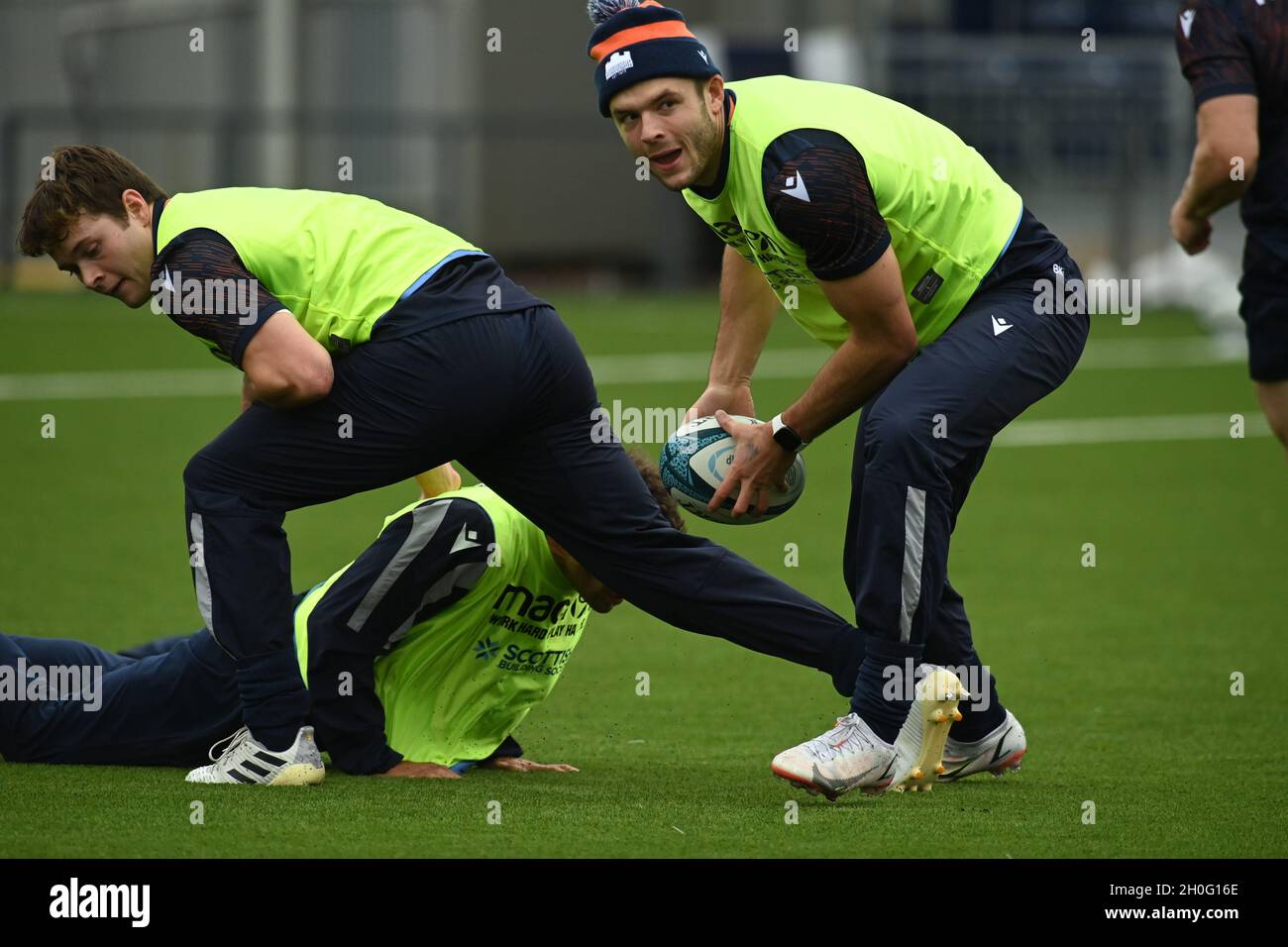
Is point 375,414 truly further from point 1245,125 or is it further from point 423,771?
point 1245,125

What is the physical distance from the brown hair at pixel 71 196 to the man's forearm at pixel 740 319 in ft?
5.35

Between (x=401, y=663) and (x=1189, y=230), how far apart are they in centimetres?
251

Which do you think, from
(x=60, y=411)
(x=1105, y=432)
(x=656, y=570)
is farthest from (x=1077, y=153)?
(x=656, y=570)

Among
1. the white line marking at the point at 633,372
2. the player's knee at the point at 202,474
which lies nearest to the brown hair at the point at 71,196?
the player's knee at the point at 202,474

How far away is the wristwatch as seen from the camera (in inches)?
200

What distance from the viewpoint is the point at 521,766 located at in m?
5.45

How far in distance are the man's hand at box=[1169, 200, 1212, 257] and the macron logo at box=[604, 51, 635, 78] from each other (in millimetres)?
1703

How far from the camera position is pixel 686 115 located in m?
4.80

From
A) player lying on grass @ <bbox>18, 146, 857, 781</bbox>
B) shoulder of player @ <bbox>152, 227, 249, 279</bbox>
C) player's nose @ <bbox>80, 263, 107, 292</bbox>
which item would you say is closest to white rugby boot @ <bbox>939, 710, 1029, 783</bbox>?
player lying on grass @ <bbox>18, 146, 857, 781</bbox>

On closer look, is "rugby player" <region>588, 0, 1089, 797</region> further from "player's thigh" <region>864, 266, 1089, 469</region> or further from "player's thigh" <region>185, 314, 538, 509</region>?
"player's thigh" <region>185, 314, 538, 509</region>

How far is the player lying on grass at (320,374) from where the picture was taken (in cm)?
471

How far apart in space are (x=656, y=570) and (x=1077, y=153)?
2007 cm

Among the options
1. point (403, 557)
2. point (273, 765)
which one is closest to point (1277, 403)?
point (403, 557)

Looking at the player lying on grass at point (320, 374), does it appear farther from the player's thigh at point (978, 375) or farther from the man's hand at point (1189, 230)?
the man's hand at point (1189, 230)
